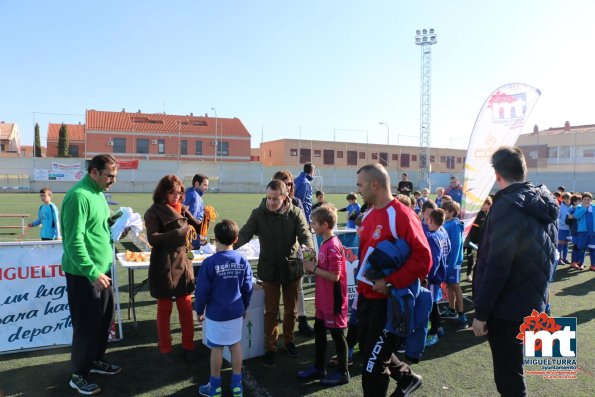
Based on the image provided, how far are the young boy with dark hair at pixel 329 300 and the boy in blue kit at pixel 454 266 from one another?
7.43ft

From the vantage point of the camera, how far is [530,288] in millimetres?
2881

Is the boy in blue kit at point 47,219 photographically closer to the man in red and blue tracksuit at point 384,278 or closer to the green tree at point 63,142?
the man in red and blue tracksuit at point 384,278

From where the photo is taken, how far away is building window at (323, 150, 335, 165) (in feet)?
189

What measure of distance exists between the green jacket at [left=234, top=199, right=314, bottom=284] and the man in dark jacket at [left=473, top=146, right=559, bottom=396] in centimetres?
199

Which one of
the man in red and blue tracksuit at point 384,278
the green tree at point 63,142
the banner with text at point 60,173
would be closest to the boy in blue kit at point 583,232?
the man in red and blue tracksuit at point 384,278

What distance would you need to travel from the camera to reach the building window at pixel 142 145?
175 ft

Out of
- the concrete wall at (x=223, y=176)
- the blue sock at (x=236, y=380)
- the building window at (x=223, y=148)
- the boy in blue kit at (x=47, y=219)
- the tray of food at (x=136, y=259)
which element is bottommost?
the blue sock at (x=236, y=380)

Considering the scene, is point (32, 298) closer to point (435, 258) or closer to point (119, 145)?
point (435, 258)

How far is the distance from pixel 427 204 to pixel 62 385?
446cm

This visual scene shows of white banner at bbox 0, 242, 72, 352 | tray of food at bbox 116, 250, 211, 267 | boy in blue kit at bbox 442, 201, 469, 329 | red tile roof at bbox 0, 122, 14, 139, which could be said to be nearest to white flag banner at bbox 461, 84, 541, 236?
boy in blue kit at bbox 442, 201, 469, 329

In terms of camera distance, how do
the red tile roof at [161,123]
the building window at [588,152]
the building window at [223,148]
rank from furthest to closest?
1. the building window at [223,148]
2. the red tile roof at [161,123]
3. the building window at [588,152]

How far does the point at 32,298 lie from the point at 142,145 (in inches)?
2035

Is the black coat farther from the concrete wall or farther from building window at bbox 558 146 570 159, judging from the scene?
building window at bbox 558 146 570 159

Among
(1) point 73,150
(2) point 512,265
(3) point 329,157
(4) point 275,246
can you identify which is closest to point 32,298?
(4) point 275,246
